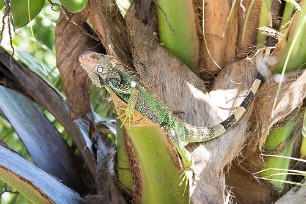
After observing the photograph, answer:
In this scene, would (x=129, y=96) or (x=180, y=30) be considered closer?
(x=129, y=96)

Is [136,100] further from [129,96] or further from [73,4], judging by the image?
[73,4]

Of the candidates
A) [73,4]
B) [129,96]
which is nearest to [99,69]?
[129,96]

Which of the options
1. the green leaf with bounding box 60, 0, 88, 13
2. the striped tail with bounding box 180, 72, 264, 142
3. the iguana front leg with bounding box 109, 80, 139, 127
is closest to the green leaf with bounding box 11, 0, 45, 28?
the green leaf with bounding box 60, 0, 88, 13

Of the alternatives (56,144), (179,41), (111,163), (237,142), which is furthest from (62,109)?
(237,142)

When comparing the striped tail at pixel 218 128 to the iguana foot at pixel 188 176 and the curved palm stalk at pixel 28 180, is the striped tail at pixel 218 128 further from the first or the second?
the curved palm stalk at pixel 28 180

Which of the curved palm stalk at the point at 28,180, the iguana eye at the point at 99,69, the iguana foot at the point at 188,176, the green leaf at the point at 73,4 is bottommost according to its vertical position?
the iguana foot at the point at 188,176

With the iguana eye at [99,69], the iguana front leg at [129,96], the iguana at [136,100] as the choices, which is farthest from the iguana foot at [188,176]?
the iguana eye at [99,69]

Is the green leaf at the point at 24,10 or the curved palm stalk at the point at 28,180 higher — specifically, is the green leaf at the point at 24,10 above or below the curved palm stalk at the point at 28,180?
above

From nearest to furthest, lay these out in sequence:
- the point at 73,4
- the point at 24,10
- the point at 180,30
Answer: the point at 73,4 < the point at 24,10 < the point at 180,30
